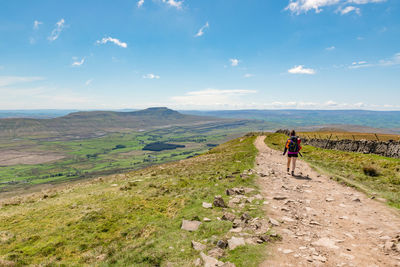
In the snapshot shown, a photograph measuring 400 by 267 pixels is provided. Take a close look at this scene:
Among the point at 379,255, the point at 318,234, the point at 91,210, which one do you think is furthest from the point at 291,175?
the point at 91,210

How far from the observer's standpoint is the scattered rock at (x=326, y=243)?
802 cm

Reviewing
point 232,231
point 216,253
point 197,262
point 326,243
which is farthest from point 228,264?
point 326,243

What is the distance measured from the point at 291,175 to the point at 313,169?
4.88m

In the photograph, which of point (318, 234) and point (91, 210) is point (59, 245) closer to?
point (91, 210)

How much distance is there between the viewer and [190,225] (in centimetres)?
1060

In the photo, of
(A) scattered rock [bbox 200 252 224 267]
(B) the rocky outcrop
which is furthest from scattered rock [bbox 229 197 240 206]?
(B) the rocky outcrop

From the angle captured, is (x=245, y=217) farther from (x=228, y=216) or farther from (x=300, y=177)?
(x=300, y=177)

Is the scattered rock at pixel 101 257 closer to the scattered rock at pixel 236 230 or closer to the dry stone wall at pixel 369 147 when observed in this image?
the scattered rock at pixel 236 230

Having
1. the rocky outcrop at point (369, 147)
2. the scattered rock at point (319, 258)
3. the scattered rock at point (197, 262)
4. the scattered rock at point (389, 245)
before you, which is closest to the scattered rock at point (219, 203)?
the scattered rock at point (197, 262)

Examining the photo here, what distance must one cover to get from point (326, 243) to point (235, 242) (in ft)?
12.5

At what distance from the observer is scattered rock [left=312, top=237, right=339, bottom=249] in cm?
802

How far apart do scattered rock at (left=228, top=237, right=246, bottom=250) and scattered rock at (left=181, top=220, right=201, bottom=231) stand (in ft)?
7.70

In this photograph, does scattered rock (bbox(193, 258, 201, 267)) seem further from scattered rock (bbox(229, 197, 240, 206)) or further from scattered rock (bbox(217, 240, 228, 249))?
scattered rock (bbox(229, 197, 240, 206))

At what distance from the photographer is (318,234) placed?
29.5 ft
